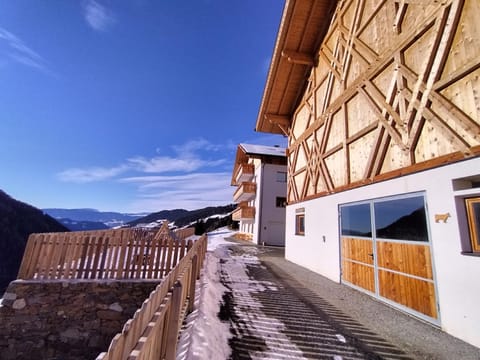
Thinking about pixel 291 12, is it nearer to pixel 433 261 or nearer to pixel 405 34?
pixel 405 34

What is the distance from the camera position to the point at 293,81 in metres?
12.4

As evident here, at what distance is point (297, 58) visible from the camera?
36.3 feet

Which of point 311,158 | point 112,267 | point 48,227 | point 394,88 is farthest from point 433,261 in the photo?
point 48,227

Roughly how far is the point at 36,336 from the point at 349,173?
10208 millimetres

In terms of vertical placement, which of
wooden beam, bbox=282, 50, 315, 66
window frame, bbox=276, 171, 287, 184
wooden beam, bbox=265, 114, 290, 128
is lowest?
window frame, bbox=276, 171, 287, 184

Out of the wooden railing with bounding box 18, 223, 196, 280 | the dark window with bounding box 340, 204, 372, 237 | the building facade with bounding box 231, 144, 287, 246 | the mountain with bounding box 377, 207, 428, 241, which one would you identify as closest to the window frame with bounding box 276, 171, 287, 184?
the building facade with bounding box 231, 144, 287, 246

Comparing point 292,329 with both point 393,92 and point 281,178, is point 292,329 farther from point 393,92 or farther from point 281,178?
point 281,178

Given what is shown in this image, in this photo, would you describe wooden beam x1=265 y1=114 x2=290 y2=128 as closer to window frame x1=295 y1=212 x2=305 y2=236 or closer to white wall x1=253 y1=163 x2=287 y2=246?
window frame x1=295 y1=212 x2=305 y2=236

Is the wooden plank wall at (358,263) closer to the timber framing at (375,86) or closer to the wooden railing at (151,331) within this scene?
the timber framing at (375,86)

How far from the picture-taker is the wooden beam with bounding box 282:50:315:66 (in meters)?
11.0

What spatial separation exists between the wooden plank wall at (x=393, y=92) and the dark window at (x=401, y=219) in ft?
2.28

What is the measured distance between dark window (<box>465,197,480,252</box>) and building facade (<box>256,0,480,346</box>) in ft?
0.05

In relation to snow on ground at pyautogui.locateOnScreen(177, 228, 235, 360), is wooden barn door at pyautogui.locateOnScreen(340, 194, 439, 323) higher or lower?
higher

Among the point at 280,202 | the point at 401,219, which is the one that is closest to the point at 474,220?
the point at 401,219
